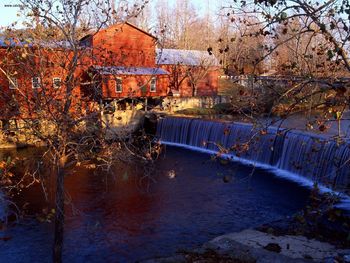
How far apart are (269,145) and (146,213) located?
334 inches

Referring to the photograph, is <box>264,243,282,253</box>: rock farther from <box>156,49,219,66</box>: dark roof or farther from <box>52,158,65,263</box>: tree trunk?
<box>156,49,219,66</box>: dark roof

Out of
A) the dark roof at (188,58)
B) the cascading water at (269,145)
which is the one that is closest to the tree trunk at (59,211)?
the cascading water at (269,145)

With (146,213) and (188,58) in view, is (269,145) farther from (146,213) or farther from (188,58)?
(188,58)

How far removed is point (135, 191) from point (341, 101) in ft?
40.4

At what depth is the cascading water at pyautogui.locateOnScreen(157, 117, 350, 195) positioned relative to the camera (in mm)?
15492

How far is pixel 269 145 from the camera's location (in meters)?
20.0

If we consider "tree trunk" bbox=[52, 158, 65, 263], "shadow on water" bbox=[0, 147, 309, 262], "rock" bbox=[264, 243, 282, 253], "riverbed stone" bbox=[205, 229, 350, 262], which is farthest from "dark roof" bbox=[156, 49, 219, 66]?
"tree trunk" bbox=[52, 158, 65, 263]

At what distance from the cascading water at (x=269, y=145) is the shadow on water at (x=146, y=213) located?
110cm

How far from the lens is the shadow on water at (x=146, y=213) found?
11.2 meters

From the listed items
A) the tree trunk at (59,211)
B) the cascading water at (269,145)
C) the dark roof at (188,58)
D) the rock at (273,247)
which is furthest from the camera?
the dark roof at (188,58)

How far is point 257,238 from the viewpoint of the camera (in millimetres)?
9984

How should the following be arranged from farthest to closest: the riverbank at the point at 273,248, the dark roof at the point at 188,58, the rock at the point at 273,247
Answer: the dark roof at the point at 188,58 < the rock at the point at 273,247 < the riverbank at the point at 273,248

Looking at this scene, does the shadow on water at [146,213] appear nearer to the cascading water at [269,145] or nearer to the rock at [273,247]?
the cascading water at [269,145]

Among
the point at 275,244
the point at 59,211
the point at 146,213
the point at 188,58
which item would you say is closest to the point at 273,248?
the point at 275,244
